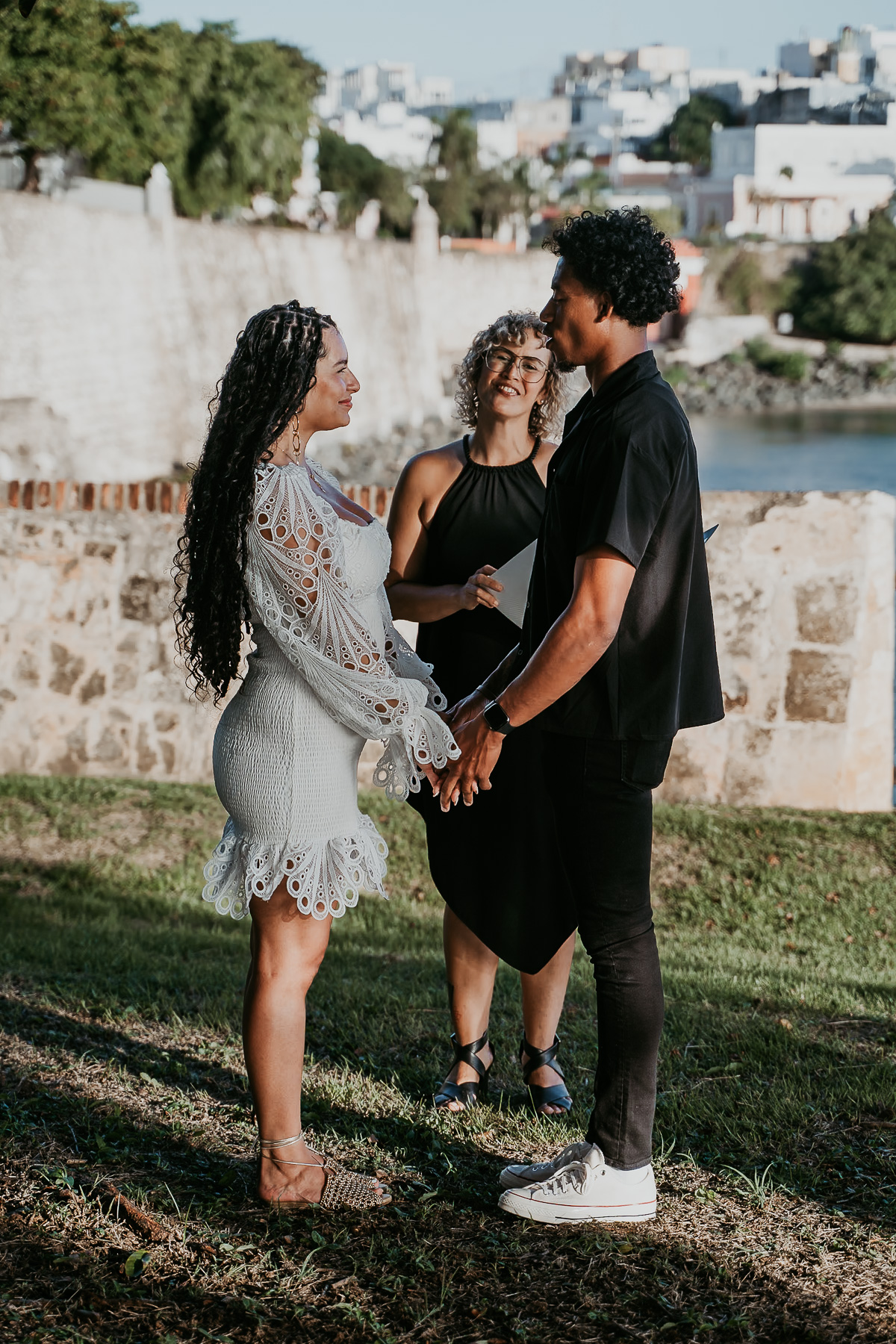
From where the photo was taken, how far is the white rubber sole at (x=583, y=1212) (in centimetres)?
245

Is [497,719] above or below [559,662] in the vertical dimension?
below

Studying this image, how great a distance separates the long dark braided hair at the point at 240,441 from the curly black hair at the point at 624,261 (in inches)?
19.2

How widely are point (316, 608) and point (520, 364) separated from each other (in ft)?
3.45

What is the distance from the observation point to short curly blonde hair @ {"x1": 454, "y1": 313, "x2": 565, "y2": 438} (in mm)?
3152

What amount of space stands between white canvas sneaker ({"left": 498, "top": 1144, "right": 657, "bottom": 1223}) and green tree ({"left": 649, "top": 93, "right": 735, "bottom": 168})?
4759 inches

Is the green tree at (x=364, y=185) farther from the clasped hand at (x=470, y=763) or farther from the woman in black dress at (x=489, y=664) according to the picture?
the clasped hand at (x=470, y=763)

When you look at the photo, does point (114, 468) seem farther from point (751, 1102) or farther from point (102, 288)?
point (751, 1102)

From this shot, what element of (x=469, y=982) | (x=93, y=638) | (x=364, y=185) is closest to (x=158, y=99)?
(x=93, y=638)

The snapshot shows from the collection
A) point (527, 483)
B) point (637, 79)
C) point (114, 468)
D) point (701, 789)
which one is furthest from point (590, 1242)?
point (637, 79)

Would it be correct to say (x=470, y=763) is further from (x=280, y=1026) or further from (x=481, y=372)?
(x=481, y=372)

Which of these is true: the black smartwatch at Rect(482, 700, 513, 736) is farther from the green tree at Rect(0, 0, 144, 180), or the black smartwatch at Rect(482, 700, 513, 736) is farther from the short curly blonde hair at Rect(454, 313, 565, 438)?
the green tree at Rect(0, 0, 144, 180)

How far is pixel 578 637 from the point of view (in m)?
2.35

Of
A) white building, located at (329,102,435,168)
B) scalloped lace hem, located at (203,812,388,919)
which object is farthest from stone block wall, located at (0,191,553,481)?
white building, located at (329,102,435,168)

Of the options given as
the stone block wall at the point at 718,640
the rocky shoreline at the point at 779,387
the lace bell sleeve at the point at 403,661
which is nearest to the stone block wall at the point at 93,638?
the stone block wall at the point at 718,640
